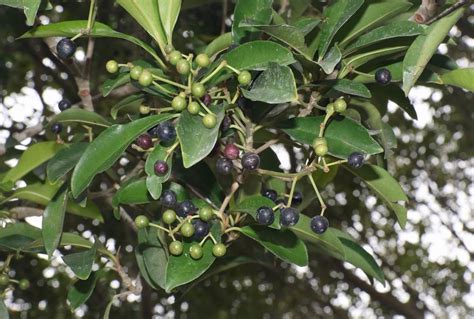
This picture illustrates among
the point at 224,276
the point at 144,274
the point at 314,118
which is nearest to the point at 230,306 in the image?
the point at 224,276

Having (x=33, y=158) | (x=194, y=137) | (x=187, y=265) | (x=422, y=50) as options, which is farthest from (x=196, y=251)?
(x=33, y=158)

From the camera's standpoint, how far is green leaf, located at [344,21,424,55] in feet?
4.12

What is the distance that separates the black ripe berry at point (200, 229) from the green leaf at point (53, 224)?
12.3 inches

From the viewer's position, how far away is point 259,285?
4168 mm

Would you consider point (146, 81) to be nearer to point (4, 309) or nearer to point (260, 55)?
point (260, 55)

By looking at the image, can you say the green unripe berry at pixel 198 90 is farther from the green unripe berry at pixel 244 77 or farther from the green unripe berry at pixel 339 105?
the green unripe berry at pixel 339 105

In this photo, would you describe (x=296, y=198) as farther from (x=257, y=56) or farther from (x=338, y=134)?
(x=257, y=56)

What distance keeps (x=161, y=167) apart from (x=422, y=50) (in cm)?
46

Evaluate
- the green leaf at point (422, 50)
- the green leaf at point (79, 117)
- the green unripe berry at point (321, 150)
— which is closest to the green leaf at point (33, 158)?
the green leaf at point (79, 117)

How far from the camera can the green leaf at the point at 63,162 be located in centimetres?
143

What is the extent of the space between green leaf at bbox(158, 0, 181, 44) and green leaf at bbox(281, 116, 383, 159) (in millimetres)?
260

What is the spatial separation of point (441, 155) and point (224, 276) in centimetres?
144

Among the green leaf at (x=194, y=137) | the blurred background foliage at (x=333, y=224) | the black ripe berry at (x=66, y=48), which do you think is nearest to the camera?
the green leaf at (x=194, y=137)

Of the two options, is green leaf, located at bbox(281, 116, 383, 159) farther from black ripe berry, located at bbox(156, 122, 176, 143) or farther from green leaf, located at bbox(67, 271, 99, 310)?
green leaf, located at bbox(67, 271, 99, 310)
